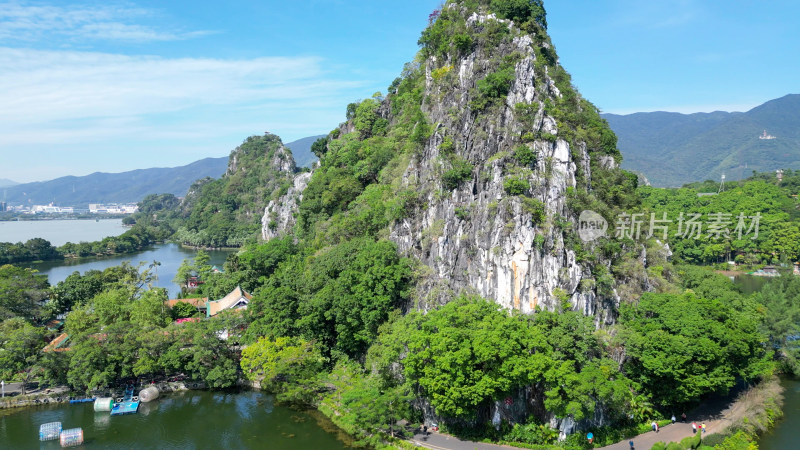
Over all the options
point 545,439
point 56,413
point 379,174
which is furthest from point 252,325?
point 545,439

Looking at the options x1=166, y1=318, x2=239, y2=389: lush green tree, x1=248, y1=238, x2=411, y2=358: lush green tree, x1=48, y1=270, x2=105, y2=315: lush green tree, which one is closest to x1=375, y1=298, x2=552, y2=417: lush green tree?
x1=248, y1=238, x2=411, y2=358: lush green tree

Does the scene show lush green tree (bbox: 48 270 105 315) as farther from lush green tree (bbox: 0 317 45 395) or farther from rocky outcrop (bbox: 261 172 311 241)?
rocky outcrop (bbox: 261 172 311 241)

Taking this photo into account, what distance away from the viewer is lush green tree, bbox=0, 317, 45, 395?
2872cm

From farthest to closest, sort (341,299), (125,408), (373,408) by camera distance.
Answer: (341,299), (125,408), (373,408)

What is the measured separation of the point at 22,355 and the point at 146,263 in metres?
48.0

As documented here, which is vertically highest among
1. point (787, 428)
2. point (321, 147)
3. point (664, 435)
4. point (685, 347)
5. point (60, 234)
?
point (321, 147)

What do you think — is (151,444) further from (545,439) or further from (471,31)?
(471,31)

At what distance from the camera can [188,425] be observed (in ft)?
86.9

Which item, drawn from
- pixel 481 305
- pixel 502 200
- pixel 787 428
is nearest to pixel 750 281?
pixel 787 428

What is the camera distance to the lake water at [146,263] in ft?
220

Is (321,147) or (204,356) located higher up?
(321,147)

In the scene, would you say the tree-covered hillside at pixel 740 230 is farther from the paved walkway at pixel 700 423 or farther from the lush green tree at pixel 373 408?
the lush green tree at pixel 373 408

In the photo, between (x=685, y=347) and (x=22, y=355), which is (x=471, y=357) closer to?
(x=685, y=347)

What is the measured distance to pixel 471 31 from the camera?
35625mm
